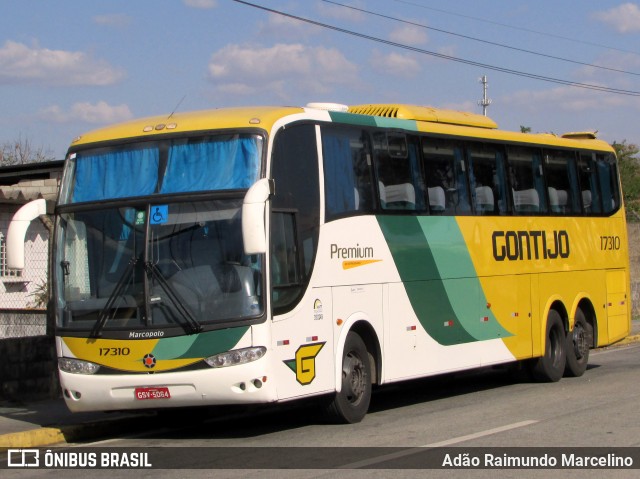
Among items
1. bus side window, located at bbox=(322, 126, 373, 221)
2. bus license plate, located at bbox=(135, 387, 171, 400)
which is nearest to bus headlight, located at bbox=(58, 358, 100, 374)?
bus license plate, located at bbox=(135, 387, 171, 400)

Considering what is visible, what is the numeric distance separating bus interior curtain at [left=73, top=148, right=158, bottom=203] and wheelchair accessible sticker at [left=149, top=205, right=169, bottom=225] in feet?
0.77

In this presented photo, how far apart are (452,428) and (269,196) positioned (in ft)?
10.8

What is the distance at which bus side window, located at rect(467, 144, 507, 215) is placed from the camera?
15.8 metres

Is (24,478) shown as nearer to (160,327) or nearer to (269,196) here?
(160,327)

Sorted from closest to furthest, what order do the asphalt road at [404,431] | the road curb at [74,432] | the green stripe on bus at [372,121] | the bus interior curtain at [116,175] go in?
the asphalt road at [404,431] → the road curb at [74,432] → the bus interior curtain at [116,175] → the green stripe on bus at [372,121]

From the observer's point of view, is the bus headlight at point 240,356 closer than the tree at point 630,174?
Yes

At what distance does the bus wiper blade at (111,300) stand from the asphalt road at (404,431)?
1.26 metres

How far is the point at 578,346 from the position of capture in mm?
18281

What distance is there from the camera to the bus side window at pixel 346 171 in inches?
496

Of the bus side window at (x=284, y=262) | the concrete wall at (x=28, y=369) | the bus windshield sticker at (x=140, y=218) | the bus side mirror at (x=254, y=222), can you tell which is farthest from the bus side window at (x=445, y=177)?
the concrete wall at (x=28, y=369)

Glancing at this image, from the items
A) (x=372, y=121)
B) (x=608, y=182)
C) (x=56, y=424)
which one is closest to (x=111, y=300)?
(x=56, y=424)

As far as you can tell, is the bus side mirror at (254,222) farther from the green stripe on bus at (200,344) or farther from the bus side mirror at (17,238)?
the bus side mirror at (17,238)

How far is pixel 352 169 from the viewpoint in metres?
13.1

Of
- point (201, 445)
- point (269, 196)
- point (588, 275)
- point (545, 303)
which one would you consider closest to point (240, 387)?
point (201, 445)
